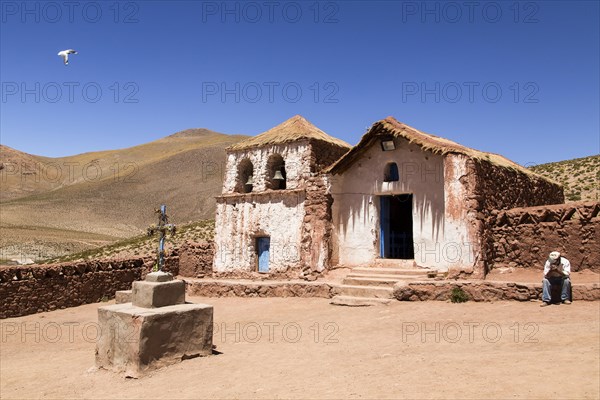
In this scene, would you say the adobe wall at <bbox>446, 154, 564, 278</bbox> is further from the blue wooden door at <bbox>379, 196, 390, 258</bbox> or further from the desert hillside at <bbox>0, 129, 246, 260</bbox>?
the desert hillside at <bbox>0, 129, 246, 260</bbox>

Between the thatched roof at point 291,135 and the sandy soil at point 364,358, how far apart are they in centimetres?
730

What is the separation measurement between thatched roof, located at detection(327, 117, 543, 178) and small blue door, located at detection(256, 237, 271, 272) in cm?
390

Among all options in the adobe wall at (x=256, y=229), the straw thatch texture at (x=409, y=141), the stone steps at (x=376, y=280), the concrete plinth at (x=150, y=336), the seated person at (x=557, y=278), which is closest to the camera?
the concrete plinth at (x=150, y=336)

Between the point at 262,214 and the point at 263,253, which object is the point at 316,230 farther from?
the point at 263,253

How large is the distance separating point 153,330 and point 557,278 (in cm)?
838

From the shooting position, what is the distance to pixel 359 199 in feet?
54.1

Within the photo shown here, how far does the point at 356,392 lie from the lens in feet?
19.3

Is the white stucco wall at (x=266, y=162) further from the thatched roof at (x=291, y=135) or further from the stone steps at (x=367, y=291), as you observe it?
the stone steps at (x=367, y=291)

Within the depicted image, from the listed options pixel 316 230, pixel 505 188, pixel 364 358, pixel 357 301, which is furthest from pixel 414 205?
pixel 364 358

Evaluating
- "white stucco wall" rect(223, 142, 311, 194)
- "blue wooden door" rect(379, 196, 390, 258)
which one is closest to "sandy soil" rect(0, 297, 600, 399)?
"blue wooden door" rect(379, 196, 390, 258)

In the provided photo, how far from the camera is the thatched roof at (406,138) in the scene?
13830 mm

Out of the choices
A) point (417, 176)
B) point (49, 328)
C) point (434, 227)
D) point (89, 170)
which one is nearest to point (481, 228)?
point (434, 227)

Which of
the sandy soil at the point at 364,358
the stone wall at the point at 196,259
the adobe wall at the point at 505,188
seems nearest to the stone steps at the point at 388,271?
the sandy soil at the point at 364,358

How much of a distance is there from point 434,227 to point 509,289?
3.70 m
